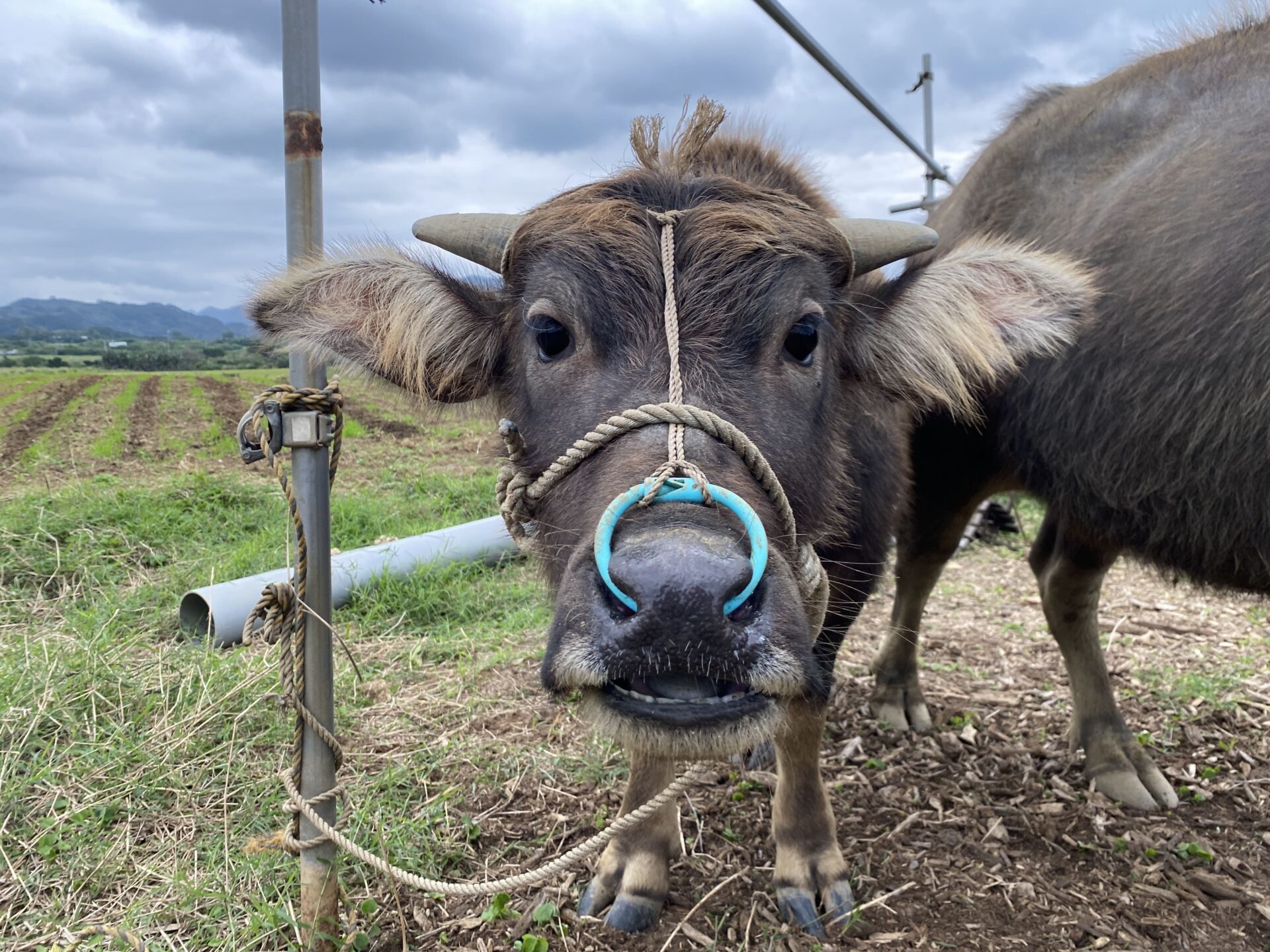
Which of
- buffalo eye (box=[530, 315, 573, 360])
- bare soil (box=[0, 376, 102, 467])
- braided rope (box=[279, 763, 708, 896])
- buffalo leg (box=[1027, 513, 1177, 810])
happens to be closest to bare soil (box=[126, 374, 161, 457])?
bare soil (box=[0, 376, 102, 467])

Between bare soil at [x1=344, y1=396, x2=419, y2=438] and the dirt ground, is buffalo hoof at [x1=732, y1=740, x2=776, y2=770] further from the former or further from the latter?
bare soil at [x1=344, y1=396, x2=419, y2=438]

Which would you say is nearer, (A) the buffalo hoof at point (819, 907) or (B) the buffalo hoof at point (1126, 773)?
(A) the buffalo hoof at point (819, 907)

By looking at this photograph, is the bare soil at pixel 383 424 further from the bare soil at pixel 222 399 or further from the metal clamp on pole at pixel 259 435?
the metal clamp on pole at pixel 259 435

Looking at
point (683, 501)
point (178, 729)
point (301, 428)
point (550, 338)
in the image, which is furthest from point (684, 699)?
point (178, 729)

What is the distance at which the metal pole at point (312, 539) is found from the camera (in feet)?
6.95

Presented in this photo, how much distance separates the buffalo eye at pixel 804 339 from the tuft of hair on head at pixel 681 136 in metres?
0.70

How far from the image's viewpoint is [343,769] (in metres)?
3.13

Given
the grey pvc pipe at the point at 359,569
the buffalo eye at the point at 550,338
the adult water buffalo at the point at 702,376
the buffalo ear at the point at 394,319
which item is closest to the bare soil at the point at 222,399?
the grey pvc pipe at the point at 359,569

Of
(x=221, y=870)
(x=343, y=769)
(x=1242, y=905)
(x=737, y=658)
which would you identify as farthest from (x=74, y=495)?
(x=1242, y=905)

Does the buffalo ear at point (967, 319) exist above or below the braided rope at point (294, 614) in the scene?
above

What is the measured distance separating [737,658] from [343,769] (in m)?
2.27

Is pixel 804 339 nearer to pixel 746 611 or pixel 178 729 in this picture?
pixel 746 611

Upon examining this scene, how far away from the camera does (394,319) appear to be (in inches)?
93.1

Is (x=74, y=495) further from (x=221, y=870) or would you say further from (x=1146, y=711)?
(x=1146, y=711)
